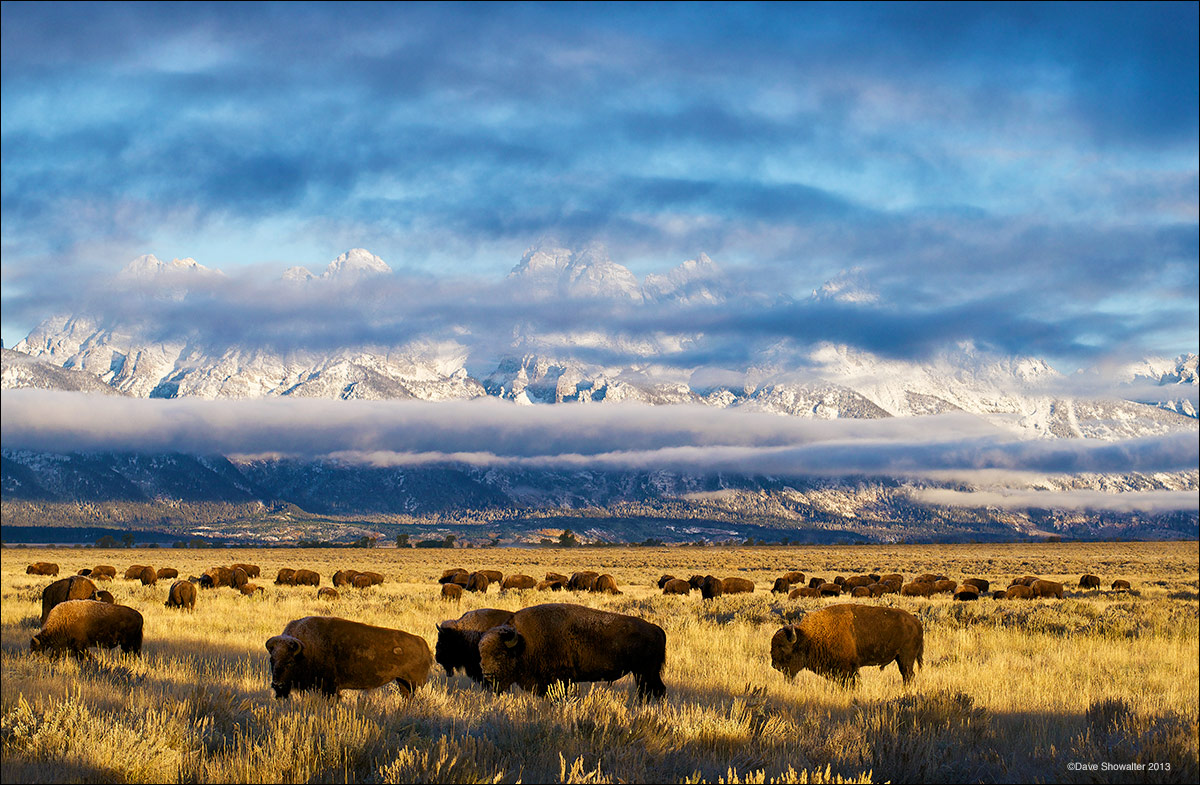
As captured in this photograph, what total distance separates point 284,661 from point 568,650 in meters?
3.61

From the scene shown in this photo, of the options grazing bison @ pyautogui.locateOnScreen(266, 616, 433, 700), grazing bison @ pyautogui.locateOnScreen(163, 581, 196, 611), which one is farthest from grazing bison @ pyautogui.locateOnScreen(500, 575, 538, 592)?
grazing bison @ pyautogui.locateOnScreen(266, 616, 433, 700)

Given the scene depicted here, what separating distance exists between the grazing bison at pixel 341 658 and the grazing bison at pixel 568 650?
1.51m

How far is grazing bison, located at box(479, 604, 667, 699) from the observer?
1098cm

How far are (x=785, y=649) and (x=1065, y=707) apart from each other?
13.0ft

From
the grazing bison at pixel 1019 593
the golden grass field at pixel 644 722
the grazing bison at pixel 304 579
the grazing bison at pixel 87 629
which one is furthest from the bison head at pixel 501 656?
the grazing bison at pixel 304 579

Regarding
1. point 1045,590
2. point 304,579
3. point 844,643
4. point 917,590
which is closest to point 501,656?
point 844,643

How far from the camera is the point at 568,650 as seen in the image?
11.1 meters

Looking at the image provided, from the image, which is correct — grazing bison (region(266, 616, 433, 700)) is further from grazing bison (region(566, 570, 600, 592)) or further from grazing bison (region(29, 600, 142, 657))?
grazing bison (region(566, 570, 600, 592))

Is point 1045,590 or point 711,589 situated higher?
Answer: point 1045,590

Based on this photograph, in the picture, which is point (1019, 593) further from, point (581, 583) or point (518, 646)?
point (518, 646)

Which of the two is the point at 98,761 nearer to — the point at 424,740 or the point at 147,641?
the point at 424,740

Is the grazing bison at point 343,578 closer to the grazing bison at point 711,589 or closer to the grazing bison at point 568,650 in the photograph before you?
the grazing bison at point 711,589

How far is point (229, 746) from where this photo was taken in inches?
306

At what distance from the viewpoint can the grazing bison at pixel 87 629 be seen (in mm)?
15445
